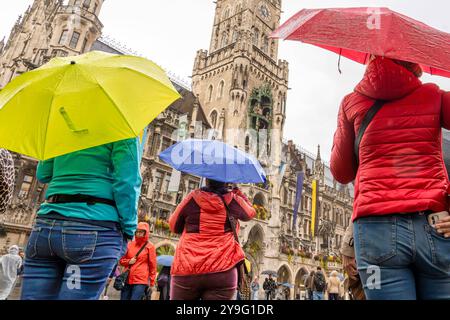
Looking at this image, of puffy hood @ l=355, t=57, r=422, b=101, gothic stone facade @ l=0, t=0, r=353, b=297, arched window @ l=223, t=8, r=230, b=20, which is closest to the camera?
puffy hood @ l=355, t=57, r=422, b=101

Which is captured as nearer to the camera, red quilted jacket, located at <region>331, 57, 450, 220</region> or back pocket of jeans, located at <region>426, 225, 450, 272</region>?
back pocket of jeans, located at <region>426, 225, 450, 272</region>

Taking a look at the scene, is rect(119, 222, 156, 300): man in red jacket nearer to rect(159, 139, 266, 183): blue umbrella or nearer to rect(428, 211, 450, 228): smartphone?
rect(159, 139, 266, 183): blue umbrella

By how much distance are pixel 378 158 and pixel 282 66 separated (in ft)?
120

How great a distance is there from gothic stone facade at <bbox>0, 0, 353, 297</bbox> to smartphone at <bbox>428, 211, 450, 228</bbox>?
63.4 ft

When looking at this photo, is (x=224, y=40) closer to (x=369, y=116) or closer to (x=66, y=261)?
(x=369, y=116)

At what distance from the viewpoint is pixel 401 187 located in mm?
1629

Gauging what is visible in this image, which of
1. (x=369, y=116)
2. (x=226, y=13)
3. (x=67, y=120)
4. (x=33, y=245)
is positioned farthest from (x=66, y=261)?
(x=226, y=13)

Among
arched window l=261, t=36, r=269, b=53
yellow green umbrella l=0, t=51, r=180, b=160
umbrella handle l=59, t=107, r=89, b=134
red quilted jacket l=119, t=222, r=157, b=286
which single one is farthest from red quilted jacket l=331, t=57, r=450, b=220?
arched window l=261, t=36, r=269, b=53

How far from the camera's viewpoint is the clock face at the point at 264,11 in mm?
36500

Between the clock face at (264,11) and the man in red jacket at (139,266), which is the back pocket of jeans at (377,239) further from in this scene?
the clock face at (264,11)

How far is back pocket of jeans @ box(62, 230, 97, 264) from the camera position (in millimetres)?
1948

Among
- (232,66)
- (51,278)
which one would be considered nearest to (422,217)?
(51,278)

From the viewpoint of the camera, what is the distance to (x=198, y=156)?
431cm
